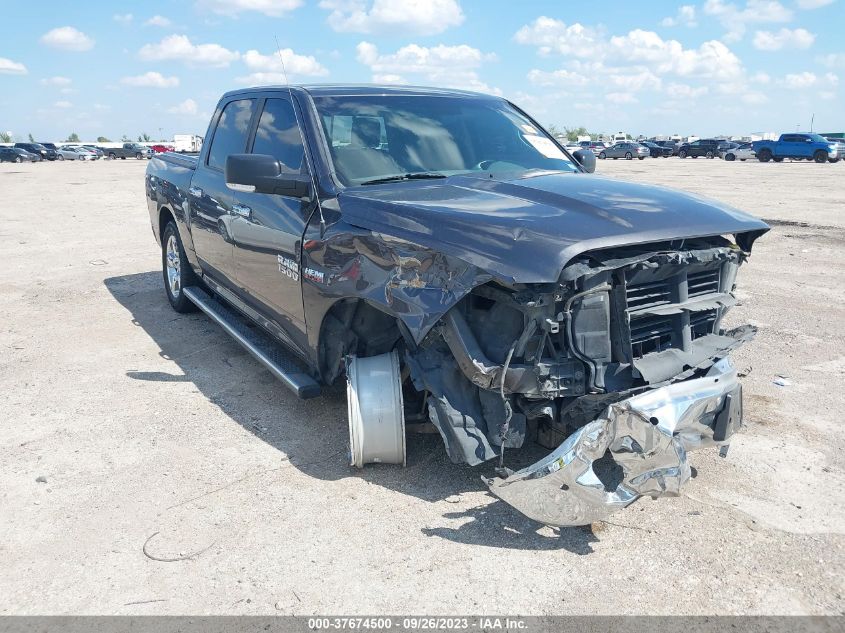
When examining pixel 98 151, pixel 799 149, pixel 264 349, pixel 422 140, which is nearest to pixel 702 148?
pixel 799 149

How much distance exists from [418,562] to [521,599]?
18.4 inches

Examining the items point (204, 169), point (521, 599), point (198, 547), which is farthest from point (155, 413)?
point (521, 599)

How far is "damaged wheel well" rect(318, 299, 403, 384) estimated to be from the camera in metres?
3.82

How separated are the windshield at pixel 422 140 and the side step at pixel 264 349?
116 cm

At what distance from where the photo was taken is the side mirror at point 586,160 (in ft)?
16.5

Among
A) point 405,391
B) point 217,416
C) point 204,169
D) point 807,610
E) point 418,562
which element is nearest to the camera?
point 807,610

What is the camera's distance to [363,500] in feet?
11.6

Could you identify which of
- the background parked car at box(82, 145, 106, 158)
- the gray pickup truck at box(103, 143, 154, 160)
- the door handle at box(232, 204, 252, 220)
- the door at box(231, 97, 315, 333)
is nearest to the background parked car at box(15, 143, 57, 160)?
the background parked car at box(82, 145, 106, 158)

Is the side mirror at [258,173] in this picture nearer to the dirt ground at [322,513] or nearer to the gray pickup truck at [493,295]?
the gray pickup truck at [493,295]

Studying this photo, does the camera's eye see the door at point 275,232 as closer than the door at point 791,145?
Yes

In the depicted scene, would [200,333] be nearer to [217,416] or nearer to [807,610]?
[217,416]

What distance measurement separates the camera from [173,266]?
282 inches

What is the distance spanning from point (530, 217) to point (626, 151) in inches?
2079

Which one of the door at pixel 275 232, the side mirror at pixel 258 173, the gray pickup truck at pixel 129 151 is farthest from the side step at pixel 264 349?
the gray pickup truck at pixel 129 151
